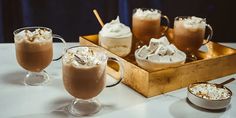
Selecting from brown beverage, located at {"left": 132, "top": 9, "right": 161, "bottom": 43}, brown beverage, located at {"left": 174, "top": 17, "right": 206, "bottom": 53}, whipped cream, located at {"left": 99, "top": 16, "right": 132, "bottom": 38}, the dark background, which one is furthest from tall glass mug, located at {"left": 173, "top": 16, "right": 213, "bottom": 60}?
the dark background

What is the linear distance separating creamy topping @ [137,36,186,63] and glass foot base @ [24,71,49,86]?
339mm

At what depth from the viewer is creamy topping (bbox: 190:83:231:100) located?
3.49 ft

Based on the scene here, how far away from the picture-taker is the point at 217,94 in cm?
107

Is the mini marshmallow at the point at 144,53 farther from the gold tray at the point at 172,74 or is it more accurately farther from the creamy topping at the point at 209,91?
the creamy topping at the point at 209,91

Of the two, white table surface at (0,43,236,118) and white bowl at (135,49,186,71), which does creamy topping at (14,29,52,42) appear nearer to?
white table surface at (0,43,236,118)

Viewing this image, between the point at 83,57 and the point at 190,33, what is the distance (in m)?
0.56

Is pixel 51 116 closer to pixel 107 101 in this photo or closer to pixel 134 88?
pixel 107 101

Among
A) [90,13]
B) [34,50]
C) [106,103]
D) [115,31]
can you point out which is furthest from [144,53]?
[90,13]

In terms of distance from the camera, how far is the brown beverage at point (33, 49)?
1190mm

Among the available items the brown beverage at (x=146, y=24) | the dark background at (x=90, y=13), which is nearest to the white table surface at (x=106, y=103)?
the brown beverage at (x=146, y=24)

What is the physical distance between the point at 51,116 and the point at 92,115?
Result: 0.37ft

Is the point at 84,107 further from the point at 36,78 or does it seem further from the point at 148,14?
the point at 148,14

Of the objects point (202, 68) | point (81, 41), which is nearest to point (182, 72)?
point (202, 68)

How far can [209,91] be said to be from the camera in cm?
109
